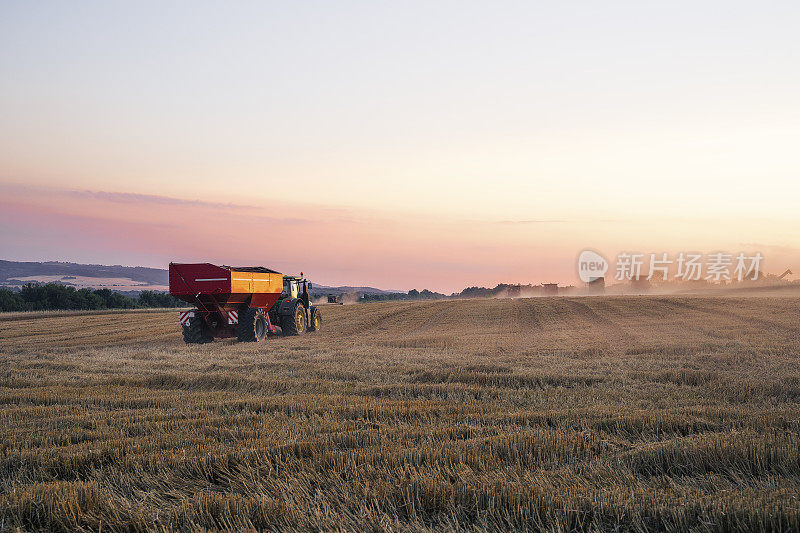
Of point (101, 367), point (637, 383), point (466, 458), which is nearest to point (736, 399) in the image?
point (637, 383)

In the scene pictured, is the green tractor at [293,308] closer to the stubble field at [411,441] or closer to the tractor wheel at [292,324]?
the tractor wheel at [292,324]

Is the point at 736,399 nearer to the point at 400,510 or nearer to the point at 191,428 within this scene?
the point at 400,510

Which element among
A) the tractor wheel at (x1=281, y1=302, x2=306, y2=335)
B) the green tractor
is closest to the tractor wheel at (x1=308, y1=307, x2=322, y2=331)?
the green tractor

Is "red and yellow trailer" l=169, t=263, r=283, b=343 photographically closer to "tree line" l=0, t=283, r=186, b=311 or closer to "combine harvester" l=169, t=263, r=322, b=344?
"combine harvester" l=169, t=263, r=322, b=344

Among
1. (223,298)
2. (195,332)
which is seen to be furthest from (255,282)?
(195,332)

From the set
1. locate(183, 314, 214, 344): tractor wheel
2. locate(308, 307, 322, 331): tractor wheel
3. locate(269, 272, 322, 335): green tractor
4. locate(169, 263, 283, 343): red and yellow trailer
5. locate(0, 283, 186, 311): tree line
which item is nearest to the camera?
locate(169, 263, 283, 343): red and yellow trailer

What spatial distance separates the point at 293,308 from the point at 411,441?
20.0m

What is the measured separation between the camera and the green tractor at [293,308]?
26.2 m

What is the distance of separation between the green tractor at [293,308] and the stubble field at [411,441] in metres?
8.93

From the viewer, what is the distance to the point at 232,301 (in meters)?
22.5

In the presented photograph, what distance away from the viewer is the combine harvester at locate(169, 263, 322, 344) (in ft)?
71.7

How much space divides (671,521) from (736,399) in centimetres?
684

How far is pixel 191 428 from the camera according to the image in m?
7.97

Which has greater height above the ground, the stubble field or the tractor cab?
the tractor cab
